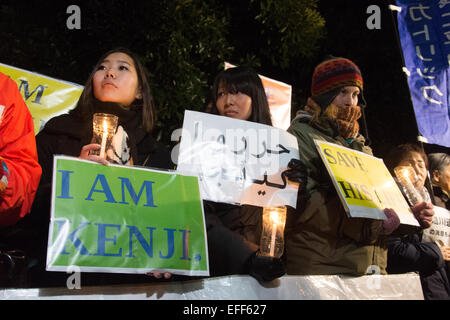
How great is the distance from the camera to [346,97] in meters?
3.49

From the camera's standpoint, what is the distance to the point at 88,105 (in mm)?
2822

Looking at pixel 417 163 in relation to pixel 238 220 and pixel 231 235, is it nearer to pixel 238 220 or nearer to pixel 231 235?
pixel 238 220

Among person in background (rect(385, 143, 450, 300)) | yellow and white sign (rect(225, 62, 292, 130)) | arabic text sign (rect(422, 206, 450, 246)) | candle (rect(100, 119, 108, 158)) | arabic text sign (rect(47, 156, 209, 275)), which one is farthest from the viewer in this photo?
yellow and white sign (rect(225, 62, 292, 130))

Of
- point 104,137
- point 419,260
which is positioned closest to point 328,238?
point 419,260

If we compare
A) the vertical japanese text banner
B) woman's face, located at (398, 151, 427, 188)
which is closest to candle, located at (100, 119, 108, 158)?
woman's face, located at (398, 151, 427, 188)

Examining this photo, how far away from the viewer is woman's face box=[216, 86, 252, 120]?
3303mm

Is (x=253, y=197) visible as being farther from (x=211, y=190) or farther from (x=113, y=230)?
(x=113, y=230)

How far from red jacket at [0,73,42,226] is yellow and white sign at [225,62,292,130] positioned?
3.23 metres

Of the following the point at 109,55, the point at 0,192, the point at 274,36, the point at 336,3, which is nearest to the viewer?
the point at 0,192

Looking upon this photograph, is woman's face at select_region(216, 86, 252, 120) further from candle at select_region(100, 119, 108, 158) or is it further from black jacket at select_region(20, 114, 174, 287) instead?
candle at select_region(100, 119, 108, 158)

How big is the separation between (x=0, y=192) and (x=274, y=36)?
4608mm

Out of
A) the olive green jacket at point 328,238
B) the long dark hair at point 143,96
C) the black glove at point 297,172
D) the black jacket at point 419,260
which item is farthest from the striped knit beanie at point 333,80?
the long dark hair at point 143,96

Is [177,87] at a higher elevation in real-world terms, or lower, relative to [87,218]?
higher
